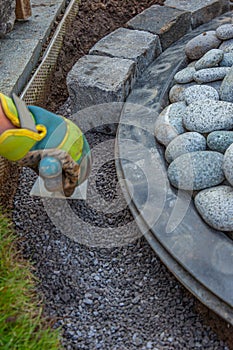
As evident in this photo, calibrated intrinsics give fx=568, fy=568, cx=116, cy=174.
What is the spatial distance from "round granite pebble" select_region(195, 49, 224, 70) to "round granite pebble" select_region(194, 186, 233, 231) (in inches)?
26.6

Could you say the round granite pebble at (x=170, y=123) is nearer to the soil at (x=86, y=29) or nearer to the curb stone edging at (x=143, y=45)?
the curb stone edging at (x=143, y=45)

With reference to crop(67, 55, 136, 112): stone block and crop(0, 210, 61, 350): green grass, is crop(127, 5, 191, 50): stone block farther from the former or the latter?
crop(0, 210, 61, 350): green grass

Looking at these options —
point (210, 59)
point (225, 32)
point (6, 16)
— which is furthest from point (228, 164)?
point (6, 16)

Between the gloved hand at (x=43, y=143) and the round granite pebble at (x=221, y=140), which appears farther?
the round granite pebble at (x=221, y=140)

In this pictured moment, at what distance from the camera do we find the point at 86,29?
2.97 metres

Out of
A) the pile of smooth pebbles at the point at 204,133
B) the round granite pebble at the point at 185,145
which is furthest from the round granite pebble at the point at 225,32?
the round granite pebble at the point at 185,145

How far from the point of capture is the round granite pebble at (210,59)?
2.30 m

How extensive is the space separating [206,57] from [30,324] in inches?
52.6

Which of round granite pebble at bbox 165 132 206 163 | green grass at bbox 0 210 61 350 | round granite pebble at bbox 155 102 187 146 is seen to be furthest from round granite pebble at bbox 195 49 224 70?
green grass at bbox 0 210 61 350

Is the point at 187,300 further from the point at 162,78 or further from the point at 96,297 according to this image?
the point at 162,78

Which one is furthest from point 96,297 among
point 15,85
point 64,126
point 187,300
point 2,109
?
point 15,85

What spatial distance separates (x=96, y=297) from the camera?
1.82m

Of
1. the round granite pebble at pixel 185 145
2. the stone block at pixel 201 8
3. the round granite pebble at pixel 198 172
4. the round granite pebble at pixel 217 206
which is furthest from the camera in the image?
the stone block at pixel 201 8

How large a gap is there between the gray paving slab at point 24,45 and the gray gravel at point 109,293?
0.59 metres
